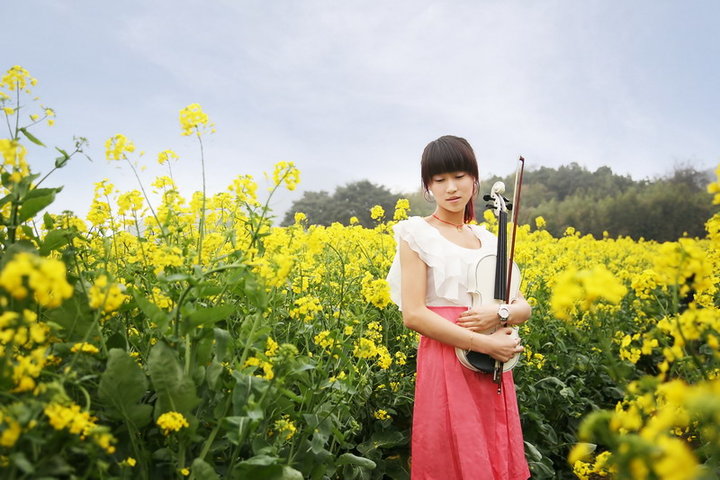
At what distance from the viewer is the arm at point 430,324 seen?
6.30 ft

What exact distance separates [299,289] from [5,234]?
1.07 meters

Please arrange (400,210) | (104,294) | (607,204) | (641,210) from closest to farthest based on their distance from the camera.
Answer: (104,294), (400,210), (641,210), (607,204)

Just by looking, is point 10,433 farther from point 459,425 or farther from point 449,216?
point 449,216

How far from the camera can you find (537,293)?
355 cm

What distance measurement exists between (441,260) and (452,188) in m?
0.29

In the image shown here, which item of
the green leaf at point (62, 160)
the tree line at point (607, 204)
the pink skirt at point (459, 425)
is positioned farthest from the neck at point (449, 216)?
the tree line at point (607, 204)

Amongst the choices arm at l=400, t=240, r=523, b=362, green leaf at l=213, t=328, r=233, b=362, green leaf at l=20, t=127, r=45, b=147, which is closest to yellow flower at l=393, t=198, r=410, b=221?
arm at l=400, t=240, r=523, b=362

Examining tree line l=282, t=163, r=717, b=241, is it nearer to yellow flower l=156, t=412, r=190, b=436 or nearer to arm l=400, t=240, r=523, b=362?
arm l=400, t=240, r=523, b=362

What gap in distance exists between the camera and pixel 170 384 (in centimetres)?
128

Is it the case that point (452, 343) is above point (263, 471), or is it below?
Answer: above

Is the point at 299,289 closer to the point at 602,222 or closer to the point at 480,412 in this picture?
the point at 480,412

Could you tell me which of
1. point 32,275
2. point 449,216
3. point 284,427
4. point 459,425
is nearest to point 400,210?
point 449,216

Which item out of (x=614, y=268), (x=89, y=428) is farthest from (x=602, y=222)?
(x=89, y=428)

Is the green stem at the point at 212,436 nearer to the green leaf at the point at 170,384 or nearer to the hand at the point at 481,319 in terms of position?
the green leaf at the point at 170,384
